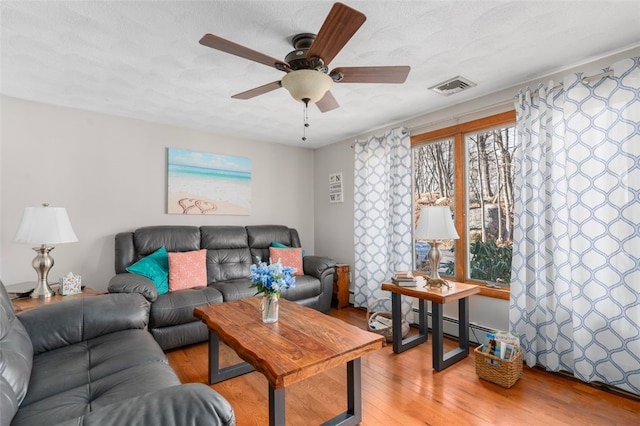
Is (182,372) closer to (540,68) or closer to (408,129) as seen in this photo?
(408,129)

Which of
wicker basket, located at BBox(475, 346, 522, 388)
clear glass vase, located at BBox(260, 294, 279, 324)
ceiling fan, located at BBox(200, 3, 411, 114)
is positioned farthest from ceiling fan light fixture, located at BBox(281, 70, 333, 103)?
wicker basket, located at BBox(475, 346, 522, 388)

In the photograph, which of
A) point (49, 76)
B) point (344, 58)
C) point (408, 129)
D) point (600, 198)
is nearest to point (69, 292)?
point (49, 76)

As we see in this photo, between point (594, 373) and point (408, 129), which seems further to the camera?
point (408, 129)

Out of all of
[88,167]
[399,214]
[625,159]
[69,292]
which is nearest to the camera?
[625,159]

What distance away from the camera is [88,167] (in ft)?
10.7

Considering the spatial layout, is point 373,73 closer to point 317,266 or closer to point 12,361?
point 12,361

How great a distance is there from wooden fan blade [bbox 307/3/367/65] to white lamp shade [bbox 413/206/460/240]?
1.59 m

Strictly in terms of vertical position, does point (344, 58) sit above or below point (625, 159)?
above

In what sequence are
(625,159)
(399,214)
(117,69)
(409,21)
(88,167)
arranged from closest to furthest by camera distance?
(409,21) < (625,159) < (117,69) < (88,167) < (399,214)

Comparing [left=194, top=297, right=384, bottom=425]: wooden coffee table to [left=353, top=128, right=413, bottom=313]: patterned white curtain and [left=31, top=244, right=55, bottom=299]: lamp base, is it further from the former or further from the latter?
[left=353, top=128, right=413, bottom=313]: patterned white curtain

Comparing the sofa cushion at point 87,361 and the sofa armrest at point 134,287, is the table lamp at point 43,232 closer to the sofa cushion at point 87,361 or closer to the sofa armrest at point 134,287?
the sofa armrest at point 134,287

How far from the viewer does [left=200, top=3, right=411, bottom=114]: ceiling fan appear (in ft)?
4.78

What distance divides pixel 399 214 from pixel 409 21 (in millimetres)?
2078

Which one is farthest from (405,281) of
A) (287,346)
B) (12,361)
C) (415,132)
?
(12,361)
